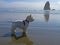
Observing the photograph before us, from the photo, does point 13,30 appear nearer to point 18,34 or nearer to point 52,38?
point 18,34

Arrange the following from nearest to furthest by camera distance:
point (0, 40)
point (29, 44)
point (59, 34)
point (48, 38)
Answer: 1. point (29, 44)
2. point (0, 40)
3. point (48, 38)
4. point (59, 34)

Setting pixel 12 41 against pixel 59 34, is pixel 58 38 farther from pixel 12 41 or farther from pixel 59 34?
pixel 12 41

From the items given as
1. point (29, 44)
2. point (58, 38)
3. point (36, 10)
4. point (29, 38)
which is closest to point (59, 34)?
point (58, 38)

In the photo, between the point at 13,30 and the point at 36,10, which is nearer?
Answer: the point at 13,30

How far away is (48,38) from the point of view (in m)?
6.27

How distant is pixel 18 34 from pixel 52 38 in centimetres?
114

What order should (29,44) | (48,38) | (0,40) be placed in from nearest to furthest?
(29,44)
(0,40)
(48,38)

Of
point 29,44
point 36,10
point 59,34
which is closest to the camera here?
point 29,44

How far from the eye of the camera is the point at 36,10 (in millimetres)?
19000

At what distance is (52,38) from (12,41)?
1.33 meters

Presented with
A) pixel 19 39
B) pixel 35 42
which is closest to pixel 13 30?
pixel 19 39

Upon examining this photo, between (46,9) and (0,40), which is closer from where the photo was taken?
(0,40)

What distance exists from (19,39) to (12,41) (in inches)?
11.2

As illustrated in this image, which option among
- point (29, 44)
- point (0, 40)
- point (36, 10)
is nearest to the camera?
point (29, 44)
